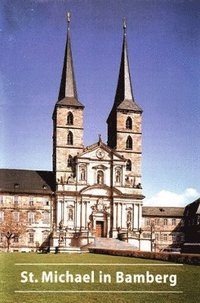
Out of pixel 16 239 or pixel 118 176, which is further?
pixel 118 176

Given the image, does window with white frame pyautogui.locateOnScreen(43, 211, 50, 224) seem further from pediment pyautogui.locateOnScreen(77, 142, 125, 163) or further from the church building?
pediment pyautogui.locateOnScreen(77, 142, 125, 163)

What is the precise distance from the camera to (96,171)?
48.2 meters

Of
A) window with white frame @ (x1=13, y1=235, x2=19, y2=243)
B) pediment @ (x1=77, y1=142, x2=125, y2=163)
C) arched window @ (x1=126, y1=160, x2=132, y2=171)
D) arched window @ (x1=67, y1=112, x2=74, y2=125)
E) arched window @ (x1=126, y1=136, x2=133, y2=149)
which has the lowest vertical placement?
window with white frame @ (x1=13, y1=235, x2=19, y2=243)

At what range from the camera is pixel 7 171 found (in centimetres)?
4988

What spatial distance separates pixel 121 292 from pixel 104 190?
34.1 m

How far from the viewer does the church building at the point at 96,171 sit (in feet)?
154

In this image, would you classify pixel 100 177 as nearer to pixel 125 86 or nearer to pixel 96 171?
pixel 96 171

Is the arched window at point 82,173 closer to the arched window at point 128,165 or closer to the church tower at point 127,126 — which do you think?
the church tower at point 127,126

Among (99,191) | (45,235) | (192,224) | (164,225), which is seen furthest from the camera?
(164,225)

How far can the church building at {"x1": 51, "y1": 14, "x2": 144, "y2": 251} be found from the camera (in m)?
46.8

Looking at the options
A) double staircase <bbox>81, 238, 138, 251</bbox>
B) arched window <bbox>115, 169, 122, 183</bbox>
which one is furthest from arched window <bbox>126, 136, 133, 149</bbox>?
double staircase <bbox>81, 238, 138, 251</bbox>

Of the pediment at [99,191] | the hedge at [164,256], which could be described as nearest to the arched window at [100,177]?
the pediment at [99,191]

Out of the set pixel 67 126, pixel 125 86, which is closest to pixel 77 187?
pixel 67 126

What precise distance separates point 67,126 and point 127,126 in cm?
623
